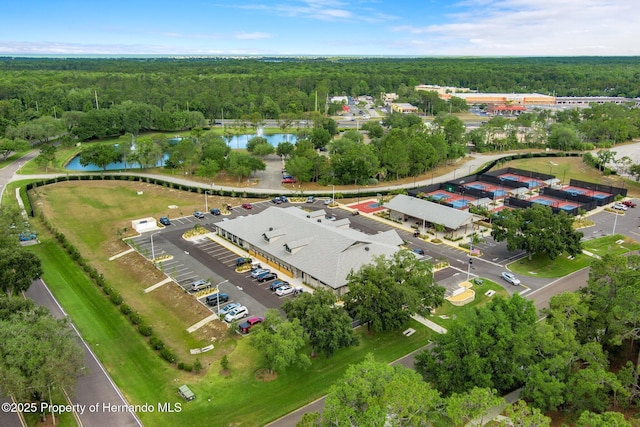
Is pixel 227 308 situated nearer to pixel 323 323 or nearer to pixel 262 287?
pixel 262 287

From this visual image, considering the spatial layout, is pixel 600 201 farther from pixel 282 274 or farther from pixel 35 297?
pixel 35 297

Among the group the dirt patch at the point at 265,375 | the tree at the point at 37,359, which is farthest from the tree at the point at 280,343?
the tree at the point at 37,359

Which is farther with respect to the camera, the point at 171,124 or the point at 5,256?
the point at 171,124

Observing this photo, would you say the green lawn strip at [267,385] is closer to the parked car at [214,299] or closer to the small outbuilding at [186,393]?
the small outbuilding at [186,393]

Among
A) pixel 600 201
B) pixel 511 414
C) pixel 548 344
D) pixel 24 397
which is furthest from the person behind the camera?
pixel 600 201

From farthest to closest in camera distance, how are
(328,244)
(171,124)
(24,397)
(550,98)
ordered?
(550,98), (171,124), (328,244), (24,397)

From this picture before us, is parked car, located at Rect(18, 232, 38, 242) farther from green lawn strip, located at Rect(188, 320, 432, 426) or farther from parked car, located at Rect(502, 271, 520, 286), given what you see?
parked car, located at Rect(502, 271, 520, 286)

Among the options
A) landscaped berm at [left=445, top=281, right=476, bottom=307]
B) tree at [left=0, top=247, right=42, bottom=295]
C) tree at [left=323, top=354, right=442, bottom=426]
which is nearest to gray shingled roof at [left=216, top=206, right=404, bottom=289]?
landscaped berm at [left=445, top=281, right=476, bottom=307]

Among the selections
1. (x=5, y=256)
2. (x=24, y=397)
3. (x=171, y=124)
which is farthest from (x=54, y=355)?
A: (x=171, y=124)
